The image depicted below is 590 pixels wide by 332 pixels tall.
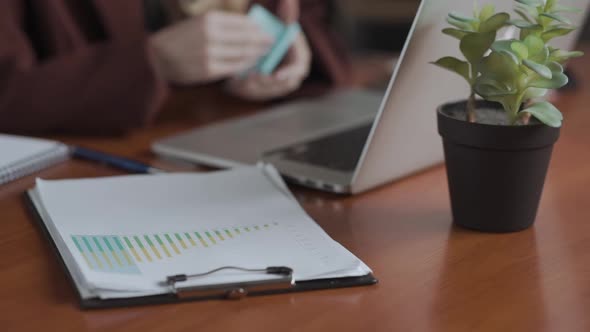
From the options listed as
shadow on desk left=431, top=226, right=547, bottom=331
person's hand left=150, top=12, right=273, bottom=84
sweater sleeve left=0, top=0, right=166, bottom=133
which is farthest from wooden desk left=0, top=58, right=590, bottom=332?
person's hand left=150, top=12, right=273, bottom=84

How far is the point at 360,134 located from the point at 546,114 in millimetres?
389

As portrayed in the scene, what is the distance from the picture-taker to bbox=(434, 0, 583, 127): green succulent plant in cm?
61

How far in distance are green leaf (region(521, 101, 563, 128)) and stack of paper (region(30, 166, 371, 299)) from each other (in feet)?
0.60

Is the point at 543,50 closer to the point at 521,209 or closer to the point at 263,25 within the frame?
the point at 521,209

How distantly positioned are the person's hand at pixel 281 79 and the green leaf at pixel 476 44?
58 centimetres

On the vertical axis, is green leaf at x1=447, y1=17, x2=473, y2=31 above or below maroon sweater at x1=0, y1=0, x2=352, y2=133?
above

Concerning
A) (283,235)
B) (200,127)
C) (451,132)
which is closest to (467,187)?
(451,132)

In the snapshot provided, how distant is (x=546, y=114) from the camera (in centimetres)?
61

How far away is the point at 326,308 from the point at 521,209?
0.76 ft

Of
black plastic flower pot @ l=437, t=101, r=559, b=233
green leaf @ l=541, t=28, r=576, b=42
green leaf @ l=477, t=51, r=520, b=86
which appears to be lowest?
black plastic flower pot @ l=437, t=101, r=559, b=233

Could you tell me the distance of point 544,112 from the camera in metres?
0.61

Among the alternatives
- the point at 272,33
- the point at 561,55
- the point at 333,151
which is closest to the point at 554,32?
the point at 561,55

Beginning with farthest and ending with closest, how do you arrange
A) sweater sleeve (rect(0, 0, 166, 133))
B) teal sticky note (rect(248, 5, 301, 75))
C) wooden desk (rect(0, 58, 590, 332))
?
teal sticky note (rect(248, 5, 301, 75)) → sweater sleeve (rect(0, 0, 166, 133)) → wooden desk (rect(0, 58, 590, 332))

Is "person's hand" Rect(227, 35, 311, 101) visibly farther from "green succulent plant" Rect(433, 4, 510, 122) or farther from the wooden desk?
"green succulent plant" Rect(433, 4, 510, 122)
